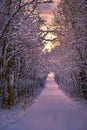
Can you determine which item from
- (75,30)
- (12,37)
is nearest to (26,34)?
(12,37)

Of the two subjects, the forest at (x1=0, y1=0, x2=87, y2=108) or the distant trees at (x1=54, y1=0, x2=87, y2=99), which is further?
the distant trees at (x1=54, y1=0, x2=87, y2=99)

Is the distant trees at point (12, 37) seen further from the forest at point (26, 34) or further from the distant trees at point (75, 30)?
the distant trees at point (75, 30)

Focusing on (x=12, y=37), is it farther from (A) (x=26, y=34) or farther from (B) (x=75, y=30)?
(B) (x=75, y=30)

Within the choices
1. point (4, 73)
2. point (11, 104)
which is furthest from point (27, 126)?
point (11, 104)

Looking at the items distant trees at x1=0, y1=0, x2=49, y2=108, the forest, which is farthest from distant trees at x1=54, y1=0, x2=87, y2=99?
distant trees at x1=0, y1=0, x2=49, y2=108

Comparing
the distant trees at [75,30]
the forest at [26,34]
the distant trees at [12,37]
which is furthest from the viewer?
the distant trees at [75,30]

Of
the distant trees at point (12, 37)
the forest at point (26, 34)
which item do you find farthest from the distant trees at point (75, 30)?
the distant trees at point (12, 37)

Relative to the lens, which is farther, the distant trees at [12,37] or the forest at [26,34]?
the distant trees at [12,37]

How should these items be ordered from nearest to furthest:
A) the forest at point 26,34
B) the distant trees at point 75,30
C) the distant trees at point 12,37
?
the forest at point 26,34 < the distant trees at point 12,37 < the distant trees at point 75,30

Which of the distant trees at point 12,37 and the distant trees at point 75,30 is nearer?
A: the distant trees at point 12,37

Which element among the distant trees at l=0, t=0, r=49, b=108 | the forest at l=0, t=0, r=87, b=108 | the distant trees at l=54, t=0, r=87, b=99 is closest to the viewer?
the forest at l=0, t=0, r=87, b=108

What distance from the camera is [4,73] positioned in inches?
965

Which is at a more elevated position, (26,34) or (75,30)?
(26,34)

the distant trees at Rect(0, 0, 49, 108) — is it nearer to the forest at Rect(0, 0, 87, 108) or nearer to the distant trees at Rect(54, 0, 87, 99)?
the forest at Rect(0, 0, 87, 108)
